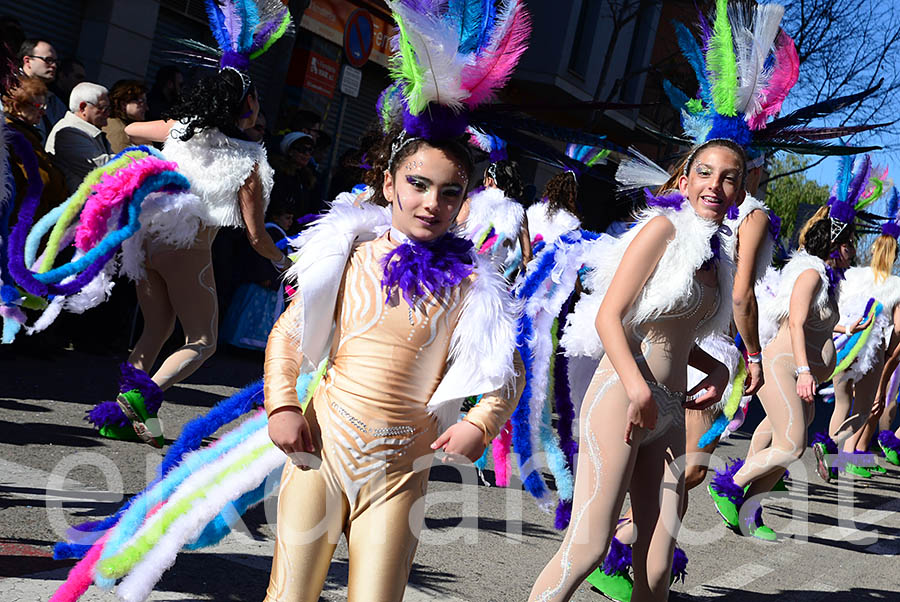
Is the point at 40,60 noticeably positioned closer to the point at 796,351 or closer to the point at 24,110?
the point at 24,110

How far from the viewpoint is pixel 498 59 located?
2857mm

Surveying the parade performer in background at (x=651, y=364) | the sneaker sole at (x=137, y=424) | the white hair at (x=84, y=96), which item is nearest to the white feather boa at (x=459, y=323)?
the parade performer in background at (x=651, y=364)

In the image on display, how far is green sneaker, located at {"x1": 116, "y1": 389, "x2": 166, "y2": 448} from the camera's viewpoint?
5453 mm

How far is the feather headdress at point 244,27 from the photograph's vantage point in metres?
5.55

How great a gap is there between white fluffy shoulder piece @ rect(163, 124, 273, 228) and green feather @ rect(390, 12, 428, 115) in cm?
275

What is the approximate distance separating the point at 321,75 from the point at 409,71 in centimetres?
1172

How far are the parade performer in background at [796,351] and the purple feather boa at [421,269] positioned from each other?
3.52 m

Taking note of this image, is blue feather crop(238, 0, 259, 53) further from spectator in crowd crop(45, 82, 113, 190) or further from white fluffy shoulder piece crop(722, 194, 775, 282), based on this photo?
white fluffy shoulder piece crop(722, 194, 775, 282)

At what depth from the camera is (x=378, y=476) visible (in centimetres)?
267

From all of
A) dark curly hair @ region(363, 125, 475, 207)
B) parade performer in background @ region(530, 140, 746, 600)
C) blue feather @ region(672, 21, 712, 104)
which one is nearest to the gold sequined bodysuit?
dark curly hair @ region(363, 125, 475, 207)

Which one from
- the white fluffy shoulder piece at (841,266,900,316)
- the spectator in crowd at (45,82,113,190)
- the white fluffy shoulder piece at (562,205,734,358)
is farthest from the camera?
the white fluffy shoulder piece at (841,266,900,316)

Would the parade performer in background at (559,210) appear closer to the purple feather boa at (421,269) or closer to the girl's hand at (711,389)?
the girl's hand at (711,389)

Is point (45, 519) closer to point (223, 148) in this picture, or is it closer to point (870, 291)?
point (223, 148)

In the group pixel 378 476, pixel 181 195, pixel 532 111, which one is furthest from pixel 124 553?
pixel 181 195
